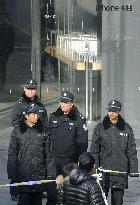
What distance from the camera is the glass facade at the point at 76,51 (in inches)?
579

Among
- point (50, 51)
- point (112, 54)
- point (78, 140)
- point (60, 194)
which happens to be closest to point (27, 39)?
point (50, 51)

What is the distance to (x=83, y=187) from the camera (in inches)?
286

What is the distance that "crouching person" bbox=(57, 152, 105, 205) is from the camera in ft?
23.8

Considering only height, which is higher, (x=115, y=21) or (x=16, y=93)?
A: (x=115, y=21)

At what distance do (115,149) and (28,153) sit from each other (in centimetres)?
121

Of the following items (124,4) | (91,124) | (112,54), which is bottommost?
(91,124)

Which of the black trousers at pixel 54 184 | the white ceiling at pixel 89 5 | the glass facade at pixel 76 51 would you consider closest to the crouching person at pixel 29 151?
the black trousers at pixel 54 184

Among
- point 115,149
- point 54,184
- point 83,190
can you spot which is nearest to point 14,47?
point 115,149

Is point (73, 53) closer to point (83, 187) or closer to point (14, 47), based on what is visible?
point (14, 47)

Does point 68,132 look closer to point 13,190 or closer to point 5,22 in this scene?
point 13,190

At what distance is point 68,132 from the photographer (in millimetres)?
10117

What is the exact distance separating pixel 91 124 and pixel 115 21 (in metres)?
1.98

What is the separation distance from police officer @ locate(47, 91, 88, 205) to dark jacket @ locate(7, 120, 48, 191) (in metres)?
0.88

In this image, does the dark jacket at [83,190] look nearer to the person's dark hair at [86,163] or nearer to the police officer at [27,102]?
the person's dark hair at [86,163]
